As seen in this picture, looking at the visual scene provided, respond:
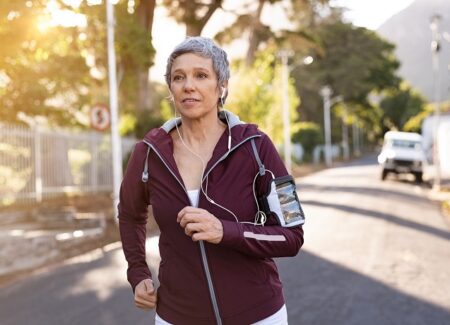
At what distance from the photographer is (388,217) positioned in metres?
16.5

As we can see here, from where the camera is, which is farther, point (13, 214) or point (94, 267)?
point (13, 214)

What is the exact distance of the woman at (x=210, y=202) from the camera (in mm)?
2346

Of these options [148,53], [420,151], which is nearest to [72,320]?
[148,53]

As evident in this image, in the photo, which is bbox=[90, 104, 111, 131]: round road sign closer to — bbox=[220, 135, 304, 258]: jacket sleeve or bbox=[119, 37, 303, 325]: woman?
bbox=[119, 37, 303, 325]: woman

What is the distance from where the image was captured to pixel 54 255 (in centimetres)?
1146

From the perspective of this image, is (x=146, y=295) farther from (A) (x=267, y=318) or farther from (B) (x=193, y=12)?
(B) (x=193, y=12)

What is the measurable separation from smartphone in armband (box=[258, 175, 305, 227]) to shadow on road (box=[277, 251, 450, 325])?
429cm

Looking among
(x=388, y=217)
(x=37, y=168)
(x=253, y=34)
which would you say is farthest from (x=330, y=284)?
(x=253, y=34)

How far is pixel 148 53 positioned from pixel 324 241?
10.3 m

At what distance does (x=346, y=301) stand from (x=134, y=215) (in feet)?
16.9

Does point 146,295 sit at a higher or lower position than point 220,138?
lower

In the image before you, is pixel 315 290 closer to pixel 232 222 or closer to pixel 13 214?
pixel 232 222

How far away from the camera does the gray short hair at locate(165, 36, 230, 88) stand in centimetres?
244

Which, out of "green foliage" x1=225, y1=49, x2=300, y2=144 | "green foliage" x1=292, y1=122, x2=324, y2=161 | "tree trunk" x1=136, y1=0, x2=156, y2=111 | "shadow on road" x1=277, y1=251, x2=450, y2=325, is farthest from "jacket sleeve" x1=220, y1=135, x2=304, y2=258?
"green foliage" x1=292, y1=122, x2=324, y2=161
